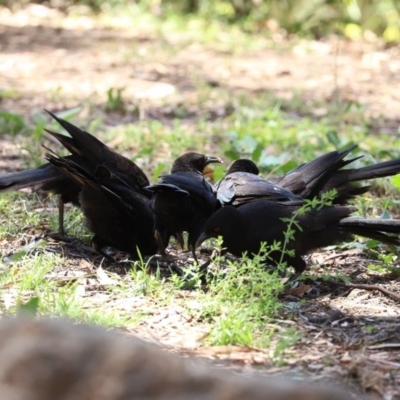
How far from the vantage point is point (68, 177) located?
5.37m

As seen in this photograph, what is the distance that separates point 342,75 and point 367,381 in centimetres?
971

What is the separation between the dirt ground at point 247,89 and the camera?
367 cm

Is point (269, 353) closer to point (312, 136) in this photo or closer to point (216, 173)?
point (216, 173)

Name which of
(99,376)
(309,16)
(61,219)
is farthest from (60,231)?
(309,16)

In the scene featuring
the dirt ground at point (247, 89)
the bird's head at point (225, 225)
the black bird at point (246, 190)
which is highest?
the black bird at point (246, 190)

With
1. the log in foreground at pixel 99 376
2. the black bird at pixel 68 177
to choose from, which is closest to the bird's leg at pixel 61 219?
the black bird at pixel 68 177

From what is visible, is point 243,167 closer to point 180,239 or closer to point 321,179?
point 321,179

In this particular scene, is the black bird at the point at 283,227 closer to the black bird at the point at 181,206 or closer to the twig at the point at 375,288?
the black bird at the point at 181,206

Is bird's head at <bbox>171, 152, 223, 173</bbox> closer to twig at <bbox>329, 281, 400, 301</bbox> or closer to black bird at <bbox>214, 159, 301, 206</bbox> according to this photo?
black bird at <bbox>214, 159, 301, 206</bbox>

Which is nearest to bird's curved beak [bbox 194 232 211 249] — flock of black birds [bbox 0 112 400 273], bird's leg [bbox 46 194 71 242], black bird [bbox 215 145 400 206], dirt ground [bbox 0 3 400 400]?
flock of black birds [bbox 0 112 400 273]

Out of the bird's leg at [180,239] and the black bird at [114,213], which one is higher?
the black bird at [114,213]

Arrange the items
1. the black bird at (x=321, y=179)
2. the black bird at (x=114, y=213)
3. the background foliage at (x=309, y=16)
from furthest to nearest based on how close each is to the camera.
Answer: the background foliage at (x=309, y=16)
the black bird at (x=321, y=179)
the black bird at (x=114, y=213)

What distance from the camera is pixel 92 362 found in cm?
227

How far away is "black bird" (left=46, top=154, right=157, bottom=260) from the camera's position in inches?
200
